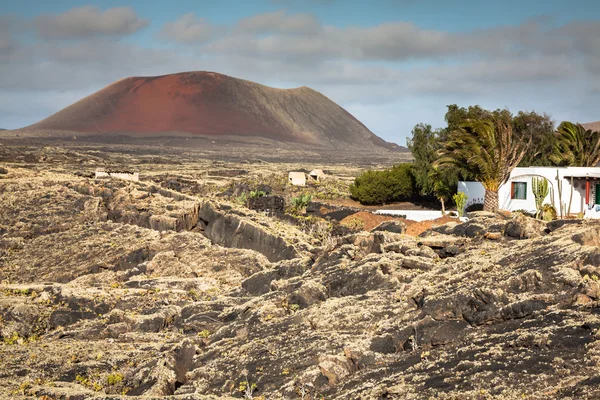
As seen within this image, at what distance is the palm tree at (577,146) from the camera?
46188 millimetres

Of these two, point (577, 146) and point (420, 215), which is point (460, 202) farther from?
point (577, 146)

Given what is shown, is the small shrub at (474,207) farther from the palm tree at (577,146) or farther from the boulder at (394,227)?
the boulder at (394,227)

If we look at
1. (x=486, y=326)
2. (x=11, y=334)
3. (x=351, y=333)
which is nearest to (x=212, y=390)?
(x=351, y=333)

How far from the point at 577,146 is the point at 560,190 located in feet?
28.2

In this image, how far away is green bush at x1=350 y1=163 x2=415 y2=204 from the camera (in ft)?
186

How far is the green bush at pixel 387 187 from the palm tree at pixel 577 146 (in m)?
13.4

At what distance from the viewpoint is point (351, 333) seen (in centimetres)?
1479

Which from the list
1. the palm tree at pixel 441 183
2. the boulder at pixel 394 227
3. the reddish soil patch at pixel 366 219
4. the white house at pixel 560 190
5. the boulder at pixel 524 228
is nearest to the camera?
the boulder at pixel 524 228

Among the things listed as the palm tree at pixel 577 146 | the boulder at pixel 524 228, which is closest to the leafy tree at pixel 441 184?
the palm tree at pixel 577 146

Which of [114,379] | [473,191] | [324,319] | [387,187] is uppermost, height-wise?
[473,191]

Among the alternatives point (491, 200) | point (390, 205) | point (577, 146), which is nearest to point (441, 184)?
point (390, 205)

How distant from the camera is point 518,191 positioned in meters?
41.3

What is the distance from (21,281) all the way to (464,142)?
25972 mm

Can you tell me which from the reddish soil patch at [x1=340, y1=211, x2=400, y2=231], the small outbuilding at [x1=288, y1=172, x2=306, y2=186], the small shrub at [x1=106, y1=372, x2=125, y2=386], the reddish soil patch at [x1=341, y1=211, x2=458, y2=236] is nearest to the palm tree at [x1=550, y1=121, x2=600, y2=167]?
the reddish soil patch at [x1=341, y1=211, x2=458, y2=236]
